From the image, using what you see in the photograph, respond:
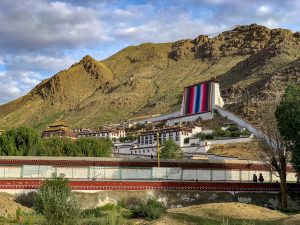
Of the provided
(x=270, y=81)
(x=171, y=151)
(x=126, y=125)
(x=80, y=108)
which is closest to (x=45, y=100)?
(x=80, y=108)

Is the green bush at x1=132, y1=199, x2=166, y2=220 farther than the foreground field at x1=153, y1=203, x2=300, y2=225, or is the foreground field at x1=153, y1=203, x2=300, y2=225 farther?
the green bush at x1=132, y1=199, x2=166, y2=220

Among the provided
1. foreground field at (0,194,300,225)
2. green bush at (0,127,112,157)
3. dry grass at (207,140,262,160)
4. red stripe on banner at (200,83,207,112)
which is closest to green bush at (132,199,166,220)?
foreground field at (0,194,300,225)

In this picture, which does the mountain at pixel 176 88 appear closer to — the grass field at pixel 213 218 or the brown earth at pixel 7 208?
the brown earth at pixel 7 208

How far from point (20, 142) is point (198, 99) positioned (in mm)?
55115

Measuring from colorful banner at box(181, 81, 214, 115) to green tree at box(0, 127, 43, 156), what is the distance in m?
48.4

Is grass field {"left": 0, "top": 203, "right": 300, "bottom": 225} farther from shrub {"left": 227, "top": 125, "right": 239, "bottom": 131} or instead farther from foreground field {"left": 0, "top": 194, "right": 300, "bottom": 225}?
shrub {"left": 227, "top": 125, "right": 239, "bottom": 131}

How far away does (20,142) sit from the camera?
5575 centimetres

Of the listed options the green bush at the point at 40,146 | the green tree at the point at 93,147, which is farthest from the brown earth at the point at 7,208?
the green tree at the point at 93,147

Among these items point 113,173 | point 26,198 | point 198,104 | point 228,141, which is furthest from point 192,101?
point 26,198

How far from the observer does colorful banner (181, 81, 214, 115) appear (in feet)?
329

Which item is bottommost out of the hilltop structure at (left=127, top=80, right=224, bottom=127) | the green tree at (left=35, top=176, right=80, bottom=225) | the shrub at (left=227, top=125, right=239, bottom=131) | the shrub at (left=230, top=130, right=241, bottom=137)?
the green tree at (left=35, top=176, right=80, bottom=225)

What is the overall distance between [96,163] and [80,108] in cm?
12924

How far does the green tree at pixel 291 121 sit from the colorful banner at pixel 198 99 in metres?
65.2

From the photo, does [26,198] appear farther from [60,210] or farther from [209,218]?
[60,210]
